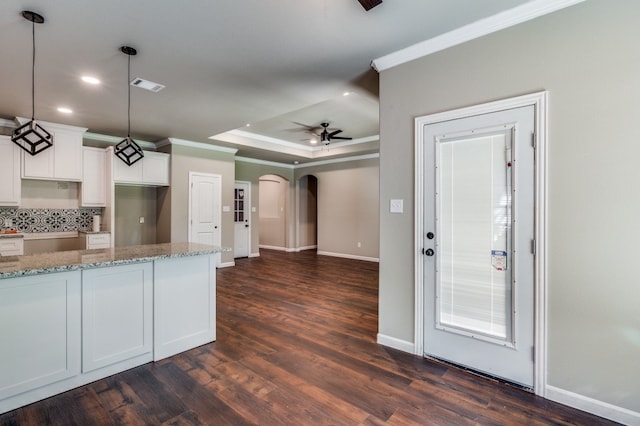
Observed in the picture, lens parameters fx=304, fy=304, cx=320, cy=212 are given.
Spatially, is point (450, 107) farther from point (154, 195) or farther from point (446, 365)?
point (154, 195)

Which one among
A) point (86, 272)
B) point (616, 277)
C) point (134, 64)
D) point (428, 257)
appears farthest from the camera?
point (134, 64)

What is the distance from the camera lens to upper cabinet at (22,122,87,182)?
452 cm

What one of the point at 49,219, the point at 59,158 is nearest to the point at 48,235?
the point at 49,219

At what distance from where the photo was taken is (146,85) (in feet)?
11.3

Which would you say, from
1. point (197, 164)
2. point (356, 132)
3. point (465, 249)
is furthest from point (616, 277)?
point (197, 164)

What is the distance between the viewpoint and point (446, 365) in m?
2.55

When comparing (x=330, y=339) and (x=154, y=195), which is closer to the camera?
(x=330, y=339)

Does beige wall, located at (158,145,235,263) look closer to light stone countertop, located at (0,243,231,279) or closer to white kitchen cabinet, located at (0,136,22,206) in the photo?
white kitchen cabinet, located at (0,136,22,206)

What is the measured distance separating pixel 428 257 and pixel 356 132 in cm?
427

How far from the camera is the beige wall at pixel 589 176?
1.86 metres

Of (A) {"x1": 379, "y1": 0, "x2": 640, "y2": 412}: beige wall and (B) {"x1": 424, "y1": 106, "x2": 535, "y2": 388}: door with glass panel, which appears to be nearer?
(A) {"x1": 379, "y1": 0, "x2": 640, "y2": 412}: beige wall

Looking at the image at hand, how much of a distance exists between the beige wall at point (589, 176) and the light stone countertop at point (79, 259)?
2826 mm

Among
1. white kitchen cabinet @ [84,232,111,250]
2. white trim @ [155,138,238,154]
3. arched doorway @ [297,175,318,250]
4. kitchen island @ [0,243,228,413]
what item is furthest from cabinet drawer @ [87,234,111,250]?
arched doorway @ [297,175,318,250]

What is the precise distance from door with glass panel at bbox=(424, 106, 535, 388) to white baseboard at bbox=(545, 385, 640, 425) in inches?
5.6
